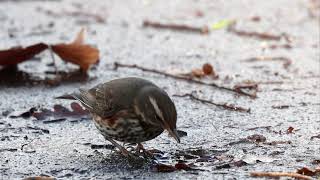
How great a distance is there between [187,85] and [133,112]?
2.43m

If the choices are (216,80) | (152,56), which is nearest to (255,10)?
(152,56)

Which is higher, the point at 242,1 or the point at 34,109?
the point at 242,1

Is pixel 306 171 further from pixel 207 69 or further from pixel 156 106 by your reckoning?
pixel 207 69

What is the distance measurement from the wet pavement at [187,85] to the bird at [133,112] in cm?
21

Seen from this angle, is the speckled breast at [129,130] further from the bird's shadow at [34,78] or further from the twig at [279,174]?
the bird's shadow at [34,78]

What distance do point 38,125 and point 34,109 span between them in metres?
0.42

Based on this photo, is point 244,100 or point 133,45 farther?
point 133,45

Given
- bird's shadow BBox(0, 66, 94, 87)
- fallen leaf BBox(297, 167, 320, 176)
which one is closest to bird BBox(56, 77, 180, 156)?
fallen leaf BBox(297, 167, 320, 176)

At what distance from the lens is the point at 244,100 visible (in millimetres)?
6324

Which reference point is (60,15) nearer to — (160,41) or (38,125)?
(160,41)

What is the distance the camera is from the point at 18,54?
264 inches

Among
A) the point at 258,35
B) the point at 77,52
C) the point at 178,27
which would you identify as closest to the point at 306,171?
the point at 77,52

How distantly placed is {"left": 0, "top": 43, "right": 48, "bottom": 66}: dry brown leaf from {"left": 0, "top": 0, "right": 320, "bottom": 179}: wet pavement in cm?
16

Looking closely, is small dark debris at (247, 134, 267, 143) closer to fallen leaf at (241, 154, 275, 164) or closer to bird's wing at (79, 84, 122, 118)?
fallen leaf at (241, 154, 275, 164)
